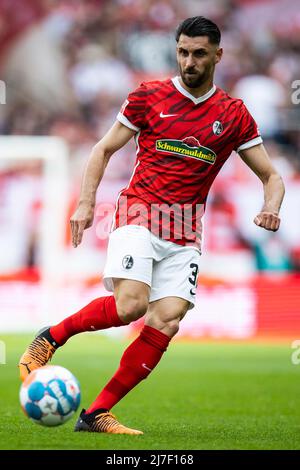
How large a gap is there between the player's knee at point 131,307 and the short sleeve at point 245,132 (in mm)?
1299

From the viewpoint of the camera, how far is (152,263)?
629cm

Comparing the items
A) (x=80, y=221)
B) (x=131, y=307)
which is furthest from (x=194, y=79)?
(x=131, y=307)

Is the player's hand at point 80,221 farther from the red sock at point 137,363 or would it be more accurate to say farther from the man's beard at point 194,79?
the man's beard at point 194,79

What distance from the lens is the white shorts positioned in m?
6.16

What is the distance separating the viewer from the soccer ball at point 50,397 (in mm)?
5609

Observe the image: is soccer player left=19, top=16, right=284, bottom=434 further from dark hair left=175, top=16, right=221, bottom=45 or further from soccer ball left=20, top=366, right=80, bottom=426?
soccer ball left=20, top=366, right=80, bottom=426

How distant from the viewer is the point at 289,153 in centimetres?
1953

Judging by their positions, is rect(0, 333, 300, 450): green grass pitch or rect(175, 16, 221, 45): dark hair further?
rect(175, 16, 221, 45): dark hair

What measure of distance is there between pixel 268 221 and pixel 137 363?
124 centimetres

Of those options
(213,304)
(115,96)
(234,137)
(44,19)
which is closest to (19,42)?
(44,19)

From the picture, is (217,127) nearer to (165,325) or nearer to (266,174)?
(266,174)

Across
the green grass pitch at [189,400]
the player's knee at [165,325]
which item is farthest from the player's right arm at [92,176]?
the green grass pitch at [189,400]

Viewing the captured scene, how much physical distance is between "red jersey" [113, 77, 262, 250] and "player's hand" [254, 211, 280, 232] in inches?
17.9

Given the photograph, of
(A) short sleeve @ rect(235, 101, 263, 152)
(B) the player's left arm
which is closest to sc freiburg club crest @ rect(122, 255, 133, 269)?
(B) the player's left arm
